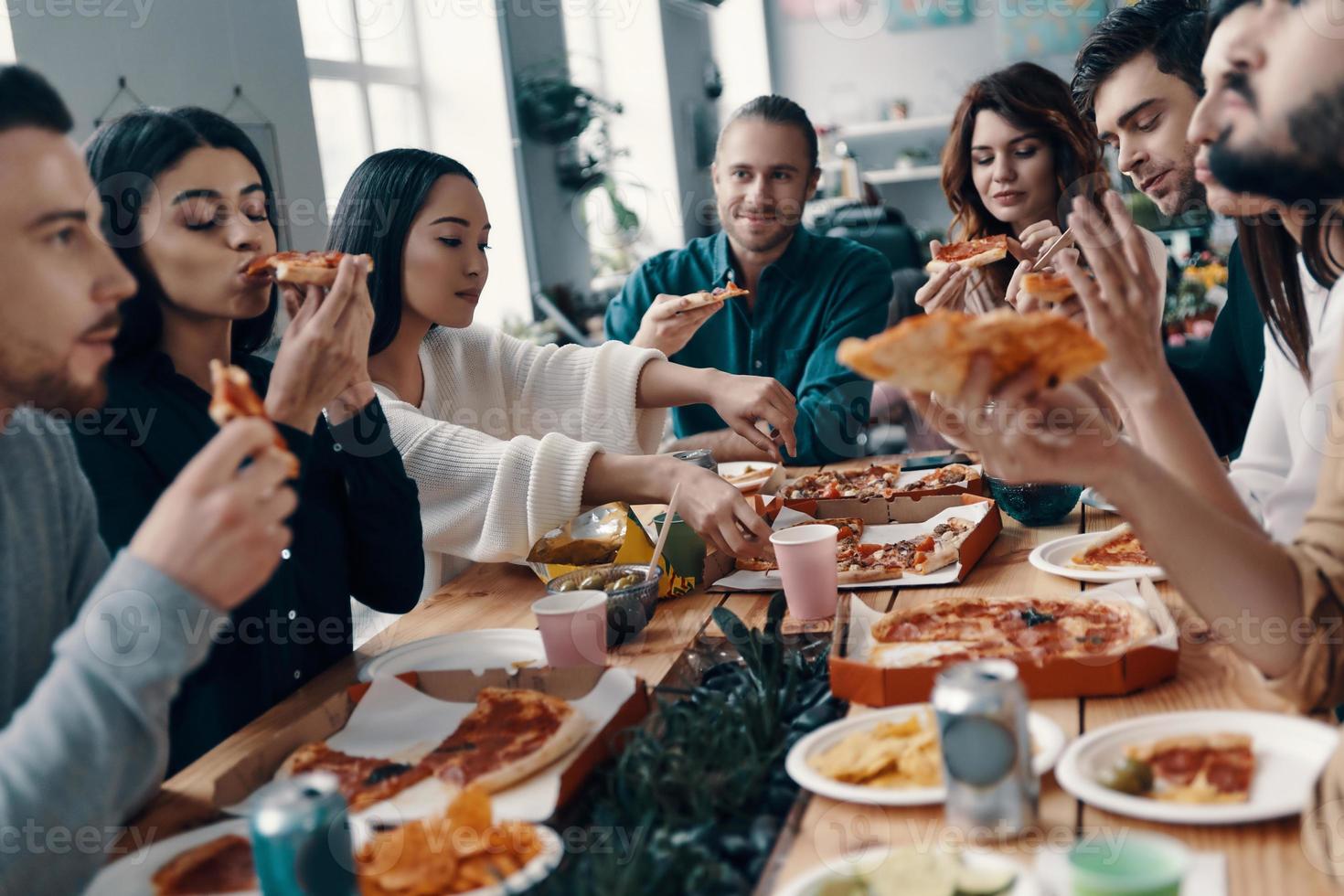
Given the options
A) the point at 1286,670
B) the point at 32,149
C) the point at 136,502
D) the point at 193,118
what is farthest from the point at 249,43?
→ the point at 1286,670

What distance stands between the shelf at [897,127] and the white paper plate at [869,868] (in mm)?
8270

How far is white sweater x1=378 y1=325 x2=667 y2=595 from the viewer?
2133mm

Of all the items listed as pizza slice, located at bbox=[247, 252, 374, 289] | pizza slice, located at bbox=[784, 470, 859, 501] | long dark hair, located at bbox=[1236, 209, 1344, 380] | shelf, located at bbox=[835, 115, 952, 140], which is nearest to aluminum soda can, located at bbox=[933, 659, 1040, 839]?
long dark hair, located at bbox=[1236, 209, 1344, 380]

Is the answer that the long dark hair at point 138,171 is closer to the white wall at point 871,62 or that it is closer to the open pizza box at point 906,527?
the open pizza box at point 906,527

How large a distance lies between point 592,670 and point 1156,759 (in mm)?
670

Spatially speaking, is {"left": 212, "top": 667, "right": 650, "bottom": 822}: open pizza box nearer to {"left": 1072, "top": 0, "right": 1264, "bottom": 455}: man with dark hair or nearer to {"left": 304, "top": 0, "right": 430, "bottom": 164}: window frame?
{"left": 1072, "top": 0, "right": 1264, "bottom": 455}: man with dark hair

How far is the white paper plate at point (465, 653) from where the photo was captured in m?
1.73

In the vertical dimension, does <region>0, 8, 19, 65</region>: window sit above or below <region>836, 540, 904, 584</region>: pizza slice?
above

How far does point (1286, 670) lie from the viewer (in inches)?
50.5

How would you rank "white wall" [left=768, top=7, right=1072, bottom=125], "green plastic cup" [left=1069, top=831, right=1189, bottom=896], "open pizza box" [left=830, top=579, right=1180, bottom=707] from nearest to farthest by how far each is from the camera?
"green plastic cup" [left=1069, top=831, right=1189, bottom=896]
"open pizza box" [left=830, top=579, right=1180, bottom=707]
"white wall" [left=768, top=7, right=1072, bottom=125]

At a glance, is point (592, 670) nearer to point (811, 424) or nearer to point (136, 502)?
point (136, 502)

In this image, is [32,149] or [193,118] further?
[193,118]

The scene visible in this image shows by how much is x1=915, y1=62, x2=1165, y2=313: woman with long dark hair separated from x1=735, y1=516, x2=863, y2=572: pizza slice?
3.72ft

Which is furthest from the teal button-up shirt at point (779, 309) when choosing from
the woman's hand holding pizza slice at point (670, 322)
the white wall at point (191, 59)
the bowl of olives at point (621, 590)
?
the bowl of olives at point (621, 590)
